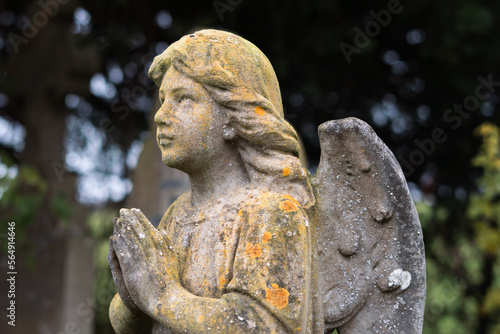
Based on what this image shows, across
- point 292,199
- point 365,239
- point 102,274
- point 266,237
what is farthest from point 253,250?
point 102,274

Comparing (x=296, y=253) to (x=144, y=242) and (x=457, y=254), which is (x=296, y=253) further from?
(x=457, y=254)

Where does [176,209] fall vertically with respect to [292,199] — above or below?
below

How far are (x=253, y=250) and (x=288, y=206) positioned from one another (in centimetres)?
22

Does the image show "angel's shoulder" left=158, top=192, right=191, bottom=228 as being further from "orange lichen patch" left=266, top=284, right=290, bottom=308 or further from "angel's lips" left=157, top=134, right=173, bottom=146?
"orange lichen patch" left=266, top=284, right=290, bottom=308

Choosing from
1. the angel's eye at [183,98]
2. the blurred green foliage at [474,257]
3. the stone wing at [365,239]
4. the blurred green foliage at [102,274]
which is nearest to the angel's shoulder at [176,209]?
the angel's eye at [183,98]

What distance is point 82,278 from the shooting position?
24.9 ft

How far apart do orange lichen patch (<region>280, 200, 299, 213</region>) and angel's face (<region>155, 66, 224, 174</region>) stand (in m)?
0.40

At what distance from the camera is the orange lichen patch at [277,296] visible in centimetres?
233

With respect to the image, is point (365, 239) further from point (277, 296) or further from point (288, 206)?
point (277, 296)

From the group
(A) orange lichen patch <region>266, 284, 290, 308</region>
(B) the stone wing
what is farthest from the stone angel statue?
(A) orange lichen patch <region>266, 284, 290, 308</region>

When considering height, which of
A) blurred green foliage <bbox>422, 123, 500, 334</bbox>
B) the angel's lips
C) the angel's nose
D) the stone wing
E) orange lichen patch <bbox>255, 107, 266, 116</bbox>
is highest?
the angel's nose

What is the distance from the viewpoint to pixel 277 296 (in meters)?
2.33

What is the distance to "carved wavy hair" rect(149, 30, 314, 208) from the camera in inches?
102

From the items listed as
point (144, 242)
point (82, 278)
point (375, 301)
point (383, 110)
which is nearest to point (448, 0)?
point (383, 110)
